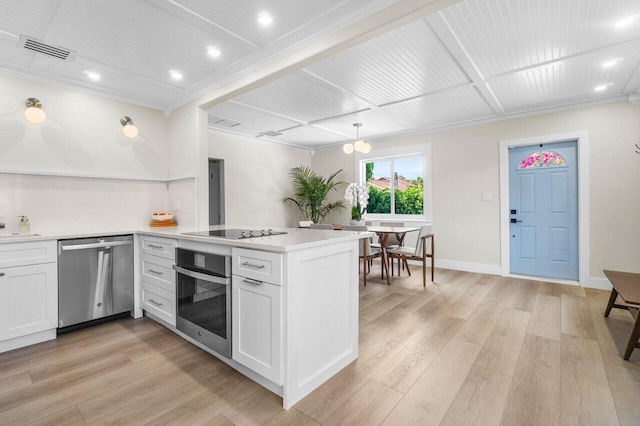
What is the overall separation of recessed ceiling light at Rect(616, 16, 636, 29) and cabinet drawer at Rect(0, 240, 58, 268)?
4.87m

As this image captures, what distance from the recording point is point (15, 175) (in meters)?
2.76

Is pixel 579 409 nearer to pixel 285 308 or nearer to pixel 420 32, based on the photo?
pixel 285 308

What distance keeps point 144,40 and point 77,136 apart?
→ 4.95ft

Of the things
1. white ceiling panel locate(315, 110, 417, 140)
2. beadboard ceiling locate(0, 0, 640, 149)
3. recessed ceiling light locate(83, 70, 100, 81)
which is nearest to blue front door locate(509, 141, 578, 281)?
beadboard ceiling locate(0, 0, 640, 149)

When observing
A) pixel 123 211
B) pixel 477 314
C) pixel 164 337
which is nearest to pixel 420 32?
pixel 477 314

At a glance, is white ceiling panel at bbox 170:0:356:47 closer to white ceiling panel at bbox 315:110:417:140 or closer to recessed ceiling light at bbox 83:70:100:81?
recessed ceiling light at bbox 83:70:100:81

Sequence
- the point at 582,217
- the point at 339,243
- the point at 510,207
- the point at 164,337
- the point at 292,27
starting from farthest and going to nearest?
the point at 510,207 → the point at 582,217 → the point at 164,337 → the point at 292,27 → the point at 339,243

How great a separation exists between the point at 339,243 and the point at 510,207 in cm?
393

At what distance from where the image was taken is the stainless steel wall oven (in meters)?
1.93

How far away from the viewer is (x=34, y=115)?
9.00 ft

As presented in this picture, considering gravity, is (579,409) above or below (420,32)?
below

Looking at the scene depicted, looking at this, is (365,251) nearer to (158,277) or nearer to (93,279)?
(158,277)

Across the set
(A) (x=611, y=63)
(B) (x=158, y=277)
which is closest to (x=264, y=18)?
(B) (x=158, y=277)

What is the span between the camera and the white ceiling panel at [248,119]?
411 cm
